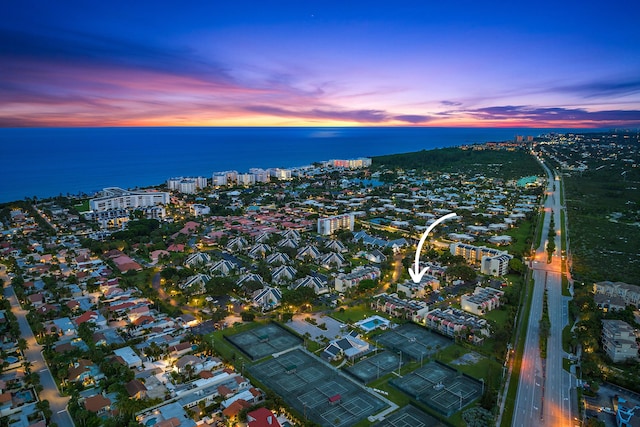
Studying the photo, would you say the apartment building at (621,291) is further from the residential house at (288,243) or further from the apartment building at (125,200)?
the apartment building at (125,200)

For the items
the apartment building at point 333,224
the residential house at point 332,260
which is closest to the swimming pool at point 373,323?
the residential house at point 332,260

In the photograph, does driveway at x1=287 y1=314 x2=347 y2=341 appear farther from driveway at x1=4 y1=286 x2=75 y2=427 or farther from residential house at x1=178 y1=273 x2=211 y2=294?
driveway at x1=4 y1=286 x2=75 y2=427

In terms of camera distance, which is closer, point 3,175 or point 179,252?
point 179,252

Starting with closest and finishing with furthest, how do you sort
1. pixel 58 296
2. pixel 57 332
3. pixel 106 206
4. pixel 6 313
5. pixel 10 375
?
pixel 10 375 → pixel 57 332 → pixel 6 313 → pixel 58 296 → pixel 106 206

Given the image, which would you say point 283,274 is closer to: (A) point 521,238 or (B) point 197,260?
(B) point 197,260

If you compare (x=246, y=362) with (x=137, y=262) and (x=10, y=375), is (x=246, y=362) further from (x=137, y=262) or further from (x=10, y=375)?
(x=137, y=262)

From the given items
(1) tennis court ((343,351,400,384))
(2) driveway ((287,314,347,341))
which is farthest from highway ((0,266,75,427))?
(1) tennis court ((343,351,400,384))

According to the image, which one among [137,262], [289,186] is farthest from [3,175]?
[137,262]
